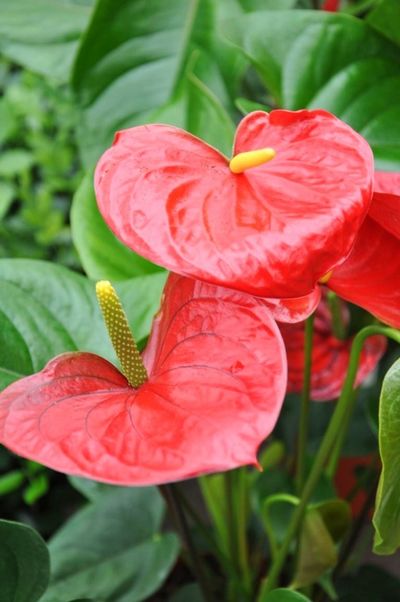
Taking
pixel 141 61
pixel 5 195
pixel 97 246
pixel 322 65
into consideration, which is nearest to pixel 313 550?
pixel 97 246

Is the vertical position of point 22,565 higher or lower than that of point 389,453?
lower

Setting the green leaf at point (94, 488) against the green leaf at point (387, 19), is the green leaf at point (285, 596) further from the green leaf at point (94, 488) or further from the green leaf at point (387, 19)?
the green leaf at point (387, 19)

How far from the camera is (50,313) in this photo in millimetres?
491

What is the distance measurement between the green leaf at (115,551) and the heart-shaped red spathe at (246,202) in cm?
36

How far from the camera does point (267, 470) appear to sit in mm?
713

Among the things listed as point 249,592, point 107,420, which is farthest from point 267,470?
point 107,420

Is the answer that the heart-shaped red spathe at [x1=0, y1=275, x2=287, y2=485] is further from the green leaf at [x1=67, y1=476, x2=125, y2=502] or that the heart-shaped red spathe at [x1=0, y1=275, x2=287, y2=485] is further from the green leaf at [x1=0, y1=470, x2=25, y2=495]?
the green leaf at [x1=0, y1=470, x2=25, y2=495]

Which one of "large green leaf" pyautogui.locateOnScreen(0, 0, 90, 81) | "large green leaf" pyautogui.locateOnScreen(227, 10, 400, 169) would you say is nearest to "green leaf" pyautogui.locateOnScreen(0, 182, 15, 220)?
"large green leaf" pyautogui.locateOnScreen(0, 0, 90, 81)

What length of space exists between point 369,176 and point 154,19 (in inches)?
20.8

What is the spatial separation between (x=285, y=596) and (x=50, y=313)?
0.73 ft

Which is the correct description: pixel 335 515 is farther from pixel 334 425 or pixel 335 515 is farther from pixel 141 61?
pixel 141 61

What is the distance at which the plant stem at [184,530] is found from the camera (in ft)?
1.83

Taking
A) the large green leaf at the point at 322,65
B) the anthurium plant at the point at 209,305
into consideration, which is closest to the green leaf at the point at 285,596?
the anthurium plant at the point at 209,305

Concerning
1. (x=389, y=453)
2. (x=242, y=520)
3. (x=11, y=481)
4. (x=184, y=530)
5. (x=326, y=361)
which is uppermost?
(x=389, y=453)
